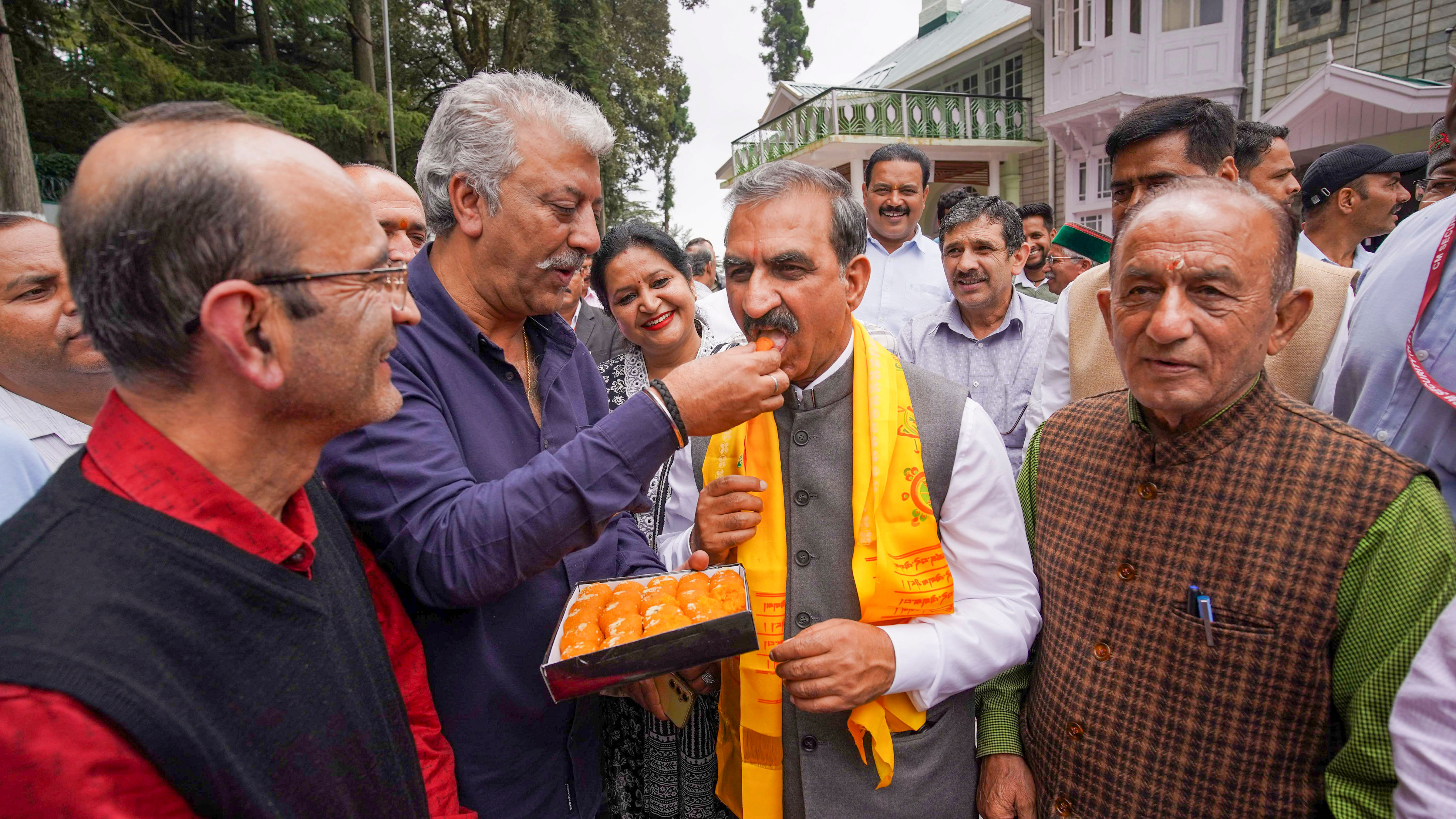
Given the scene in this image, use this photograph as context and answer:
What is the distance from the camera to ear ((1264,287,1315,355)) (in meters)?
1.68

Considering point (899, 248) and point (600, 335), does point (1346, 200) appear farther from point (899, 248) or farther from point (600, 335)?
point (600, 335)

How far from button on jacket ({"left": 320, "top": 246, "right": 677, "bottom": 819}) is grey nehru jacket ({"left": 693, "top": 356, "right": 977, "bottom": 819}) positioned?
528mm

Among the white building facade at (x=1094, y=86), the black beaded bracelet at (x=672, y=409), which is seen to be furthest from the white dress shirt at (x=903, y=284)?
the white building facade at (x=1094, y=86)

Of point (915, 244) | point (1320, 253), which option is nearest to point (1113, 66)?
point (915, 244)

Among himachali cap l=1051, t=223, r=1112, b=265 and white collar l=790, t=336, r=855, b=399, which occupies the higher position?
himachali cap l=1051, t=223, r=1112, b=265

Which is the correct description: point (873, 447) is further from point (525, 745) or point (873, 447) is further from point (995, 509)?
point (525, 745)

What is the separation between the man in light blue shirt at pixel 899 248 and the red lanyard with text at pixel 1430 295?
3445mm

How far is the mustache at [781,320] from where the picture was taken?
6.40ft

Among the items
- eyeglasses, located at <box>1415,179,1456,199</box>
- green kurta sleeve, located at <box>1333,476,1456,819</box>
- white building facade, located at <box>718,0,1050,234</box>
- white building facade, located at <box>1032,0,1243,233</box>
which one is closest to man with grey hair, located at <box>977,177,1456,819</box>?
green kurta sleeve, located at <box>1333,476,1456,819</box>

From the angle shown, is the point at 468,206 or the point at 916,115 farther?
the point at 916,115

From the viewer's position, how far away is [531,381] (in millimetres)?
2115

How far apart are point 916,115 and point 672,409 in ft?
61.8

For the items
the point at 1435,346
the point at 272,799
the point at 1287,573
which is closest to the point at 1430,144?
the point at 1435,346

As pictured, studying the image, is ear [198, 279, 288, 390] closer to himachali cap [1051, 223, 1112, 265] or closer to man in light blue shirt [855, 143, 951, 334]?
himachali cap [1051, 223, 1112, 265]
